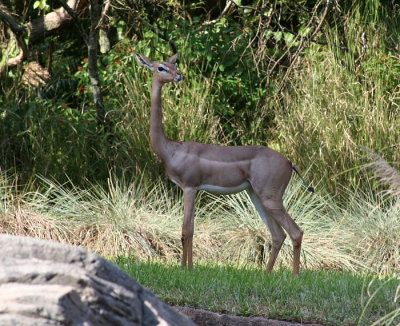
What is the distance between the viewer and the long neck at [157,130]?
786 centimetres

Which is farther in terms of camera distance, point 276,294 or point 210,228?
point 210,228

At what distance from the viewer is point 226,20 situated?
44.3ft

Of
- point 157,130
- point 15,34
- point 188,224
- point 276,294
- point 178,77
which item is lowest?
point 188,224

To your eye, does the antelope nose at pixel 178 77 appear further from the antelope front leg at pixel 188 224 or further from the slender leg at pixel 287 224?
the slender leg at pixel 287 224

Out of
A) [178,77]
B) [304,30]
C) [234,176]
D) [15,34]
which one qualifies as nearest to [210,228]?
[234,176]

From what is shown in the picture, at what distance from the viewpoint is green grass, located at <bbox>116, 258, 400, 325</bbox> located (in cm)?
567

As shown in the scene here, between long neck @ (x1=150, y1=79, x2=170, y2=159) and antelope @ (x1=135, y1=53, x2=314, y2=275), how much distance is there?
1 cm

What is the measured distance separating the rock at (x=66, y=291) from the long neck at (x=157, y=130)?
460 cm

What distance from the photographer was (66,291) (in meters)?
2.94

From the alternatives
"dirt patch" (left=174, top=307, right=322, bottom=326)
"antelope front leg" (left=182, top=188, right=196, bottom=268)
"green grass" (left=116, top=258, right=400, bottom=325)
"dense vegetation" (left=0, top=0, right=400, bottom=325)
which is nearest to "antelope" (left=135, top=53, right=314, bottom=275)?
Answer: "antelope front leg" (left=182, top=188, right=196, bottom=268)

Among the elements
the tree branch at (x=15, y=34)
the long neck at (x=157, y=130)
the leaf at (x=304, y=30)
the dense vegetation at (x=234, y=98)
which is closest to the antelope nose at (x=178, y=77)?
the long neck at (x=157, y=130)

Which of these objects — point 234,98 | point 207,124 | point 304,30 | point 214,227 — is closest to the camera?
point 214,227

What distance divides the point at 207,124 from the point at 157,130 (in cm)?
347

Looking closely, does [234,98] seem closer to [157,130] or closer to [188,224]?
[157,130]
